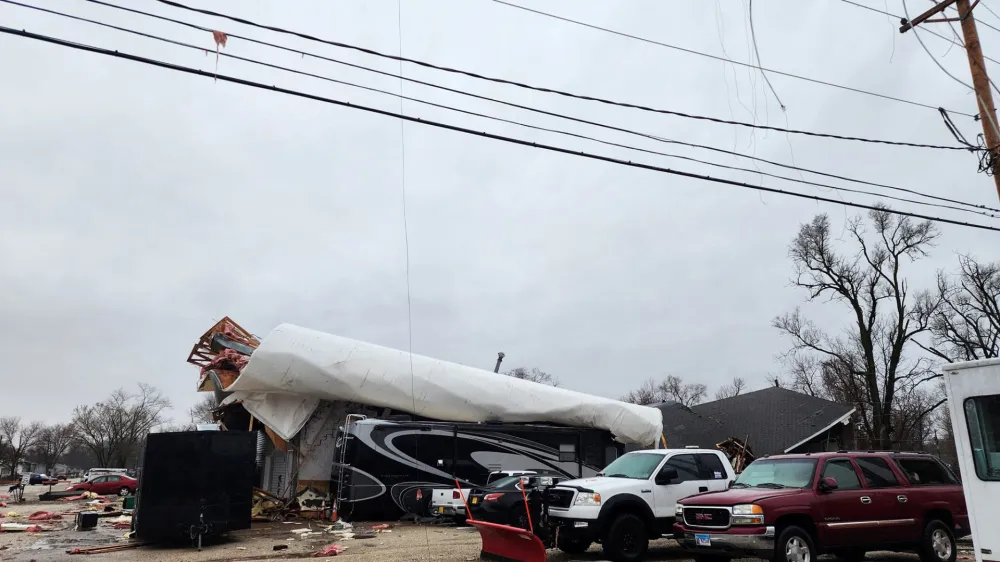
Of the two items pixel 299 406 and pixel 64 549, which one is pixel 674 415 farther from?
pixel 64 549

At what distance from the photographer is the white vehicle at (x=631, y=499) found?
1085 cm

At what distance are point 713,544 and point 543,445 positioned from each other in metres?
11.6

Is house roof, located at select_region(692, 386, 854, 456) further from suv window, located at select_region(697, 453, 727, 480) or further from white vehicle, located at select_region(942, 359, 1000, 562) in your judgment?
white vehicle, located at select_region(942, 359, 1000, 562)

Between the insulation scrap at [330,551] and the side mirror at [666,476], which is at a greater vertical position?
the side mirror at [666,476]

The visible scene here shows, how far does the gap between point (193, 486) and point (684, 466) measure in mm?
9832

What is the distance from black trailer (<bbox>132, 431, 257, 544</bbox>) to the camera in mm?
13594

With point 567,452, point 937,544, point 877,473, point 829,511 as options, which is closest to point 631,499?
point 829,511

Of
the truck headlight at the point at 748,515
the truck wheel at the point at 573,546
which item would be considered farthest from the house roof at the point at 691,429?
the truck headlight at the point at 748,515

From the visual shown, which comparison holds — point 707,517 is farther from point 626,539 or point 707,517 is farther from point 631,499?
point 626,539

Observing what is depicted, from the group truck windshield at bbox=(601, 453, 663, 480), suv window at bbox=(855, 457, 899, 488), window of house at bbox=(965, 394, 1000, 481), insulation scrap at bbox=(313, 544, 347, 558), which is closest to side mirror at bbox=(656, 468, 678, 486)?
truck windshield at bbox=(601, 453, 663, 480)

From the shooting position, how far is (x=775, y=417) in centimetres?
3164

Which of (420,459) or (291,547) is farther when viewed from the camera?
(420,459)

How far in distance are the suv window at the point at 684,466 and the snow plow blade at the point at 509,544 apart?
2846mm

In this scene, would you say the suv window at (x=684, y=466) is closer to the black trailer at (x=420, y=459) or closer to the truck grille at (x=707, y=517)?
the truck grille at (x=707, y=517)
